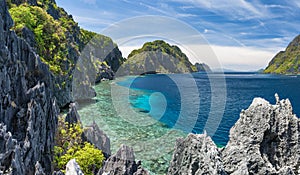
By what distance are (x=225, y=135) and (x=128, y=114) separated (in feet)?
86.2

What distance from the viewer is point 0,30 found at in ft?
83.0

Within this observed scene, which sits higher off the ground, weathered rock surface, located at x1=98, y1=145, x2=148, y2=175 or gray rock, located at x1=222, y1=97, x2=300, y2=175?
gray rock, located at x1=222, y1=97, x2=300, y2=175

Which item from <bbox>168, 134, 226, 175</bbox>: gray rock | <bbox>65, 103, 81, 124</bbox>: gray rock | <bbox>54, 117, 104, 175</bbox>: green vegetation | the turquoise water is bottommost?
the turquoise water

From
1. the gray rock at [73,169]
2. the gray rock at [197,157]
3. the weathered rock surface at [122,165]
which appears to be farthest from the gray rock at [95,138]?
the gray rock at [73,169]

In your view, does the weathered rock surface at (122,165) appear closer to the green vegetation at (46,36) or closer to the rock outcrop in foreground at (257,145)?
the rock outcrop in foreground at (257,145)

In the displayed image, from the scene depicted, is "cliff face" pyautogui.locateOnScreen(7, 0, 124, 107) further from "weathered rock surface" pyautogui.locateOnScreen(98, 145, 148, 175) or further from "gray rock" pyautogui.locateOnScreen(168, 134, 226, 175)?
"gray rock" pyautogui.locateOnScreen(168, 134, 226, 175)

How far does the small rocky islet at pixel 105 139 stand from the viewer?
42.1ft

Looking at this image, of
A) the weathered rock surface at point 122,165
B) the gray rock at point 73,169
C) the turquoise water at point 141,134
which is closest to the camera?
the gray rock at point 73,169

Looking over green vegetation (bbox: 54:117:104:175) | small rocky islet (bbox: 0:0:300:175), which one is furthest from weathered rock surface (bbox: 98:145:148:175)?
green vegetation (bbox: 54:117:104:175)

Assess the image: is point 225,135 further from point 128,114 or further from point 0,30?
point 0,30

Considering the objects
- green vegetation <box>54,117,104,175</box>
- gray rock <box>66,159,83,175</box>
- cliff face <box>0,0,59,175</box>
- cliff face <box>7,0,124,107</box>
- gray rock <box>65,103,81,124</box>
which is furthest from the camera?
cliff face <box>7,0,124,107</box>

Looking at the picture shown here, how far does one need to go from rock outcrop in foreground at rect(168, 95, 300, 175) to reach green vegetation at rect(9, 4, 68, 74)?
46.6 meters

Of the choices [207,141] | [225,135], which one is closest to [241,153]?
[207,141]

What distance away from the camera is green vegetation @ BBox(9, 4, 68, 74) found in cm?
5200
